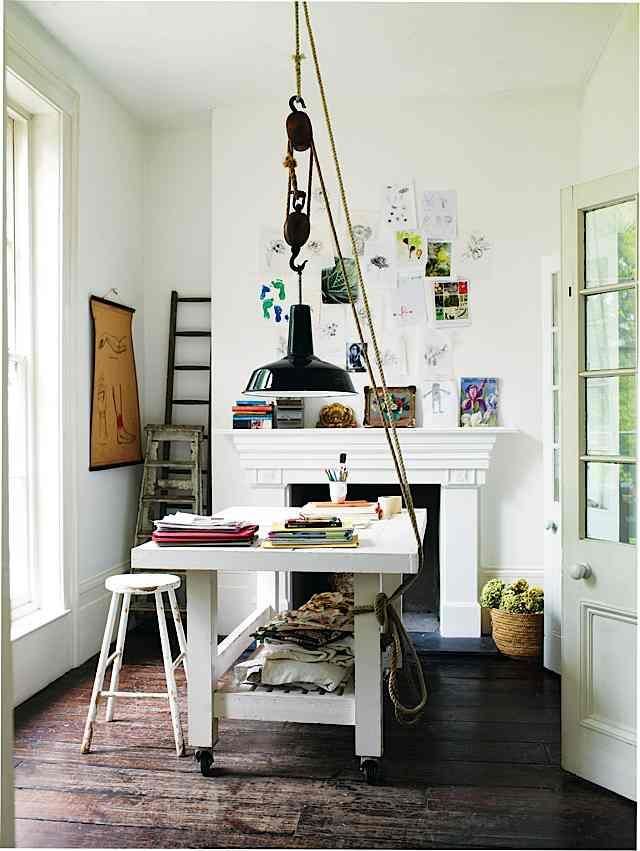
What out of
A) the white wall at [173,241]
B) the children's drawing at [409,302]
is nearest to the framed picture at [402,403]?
A: the children's drawing at [409,302]

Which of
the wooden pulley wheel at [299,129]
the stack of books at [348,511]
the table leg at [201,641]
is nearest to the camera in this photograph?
the wooden pulley wheel at [299,129]

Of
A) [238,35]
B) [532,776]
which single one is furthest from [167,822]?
[238,35]

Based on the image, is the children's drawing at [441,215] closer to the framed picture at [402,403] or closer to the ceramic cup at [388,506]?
the framed picture at [402,403]

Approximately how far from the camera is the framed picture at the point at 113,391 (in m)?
4.85

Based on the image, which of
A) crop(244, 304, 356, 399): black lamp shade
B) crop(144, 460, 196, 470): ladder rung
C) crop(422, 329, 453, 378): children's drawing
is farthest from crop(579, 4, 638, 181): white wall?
crop(144, 460, 196, 470): ladder rung

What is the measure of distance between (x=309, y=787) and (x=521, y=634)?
1933 millimetres

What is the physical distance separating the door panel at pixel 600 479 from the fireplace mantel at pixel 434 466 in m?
1.80

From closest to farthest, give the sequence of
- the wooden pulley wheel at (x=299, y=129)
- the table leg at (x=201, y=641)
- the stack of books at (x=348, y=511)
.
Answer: the wooden pulley wheel at (x=299, y=129) → the table leg at (x=201, y=641) → the stack of books at (x=348, y=511)

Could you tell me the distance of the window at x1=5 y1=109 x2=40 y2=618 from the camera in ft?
14.1

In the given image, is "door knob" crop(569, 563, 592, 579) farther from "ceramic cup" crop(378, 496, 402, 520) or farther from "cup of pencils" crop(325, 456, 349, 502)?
"cup of pencils" crop(325, 456, 349, 502)

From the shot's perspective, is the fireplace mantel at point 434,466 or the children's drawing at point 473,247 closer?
the fireplace mantel at point 434,466

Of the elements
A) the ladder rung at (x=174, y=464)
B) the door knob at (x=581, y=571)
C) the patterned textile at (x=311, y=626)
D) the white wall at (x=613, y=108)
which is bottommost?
the patterned textile at (x=311, y=626)

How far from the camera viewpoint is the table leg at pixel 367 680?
3.17m

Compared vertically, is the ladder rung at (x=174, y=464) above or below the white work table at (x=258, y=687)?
above
